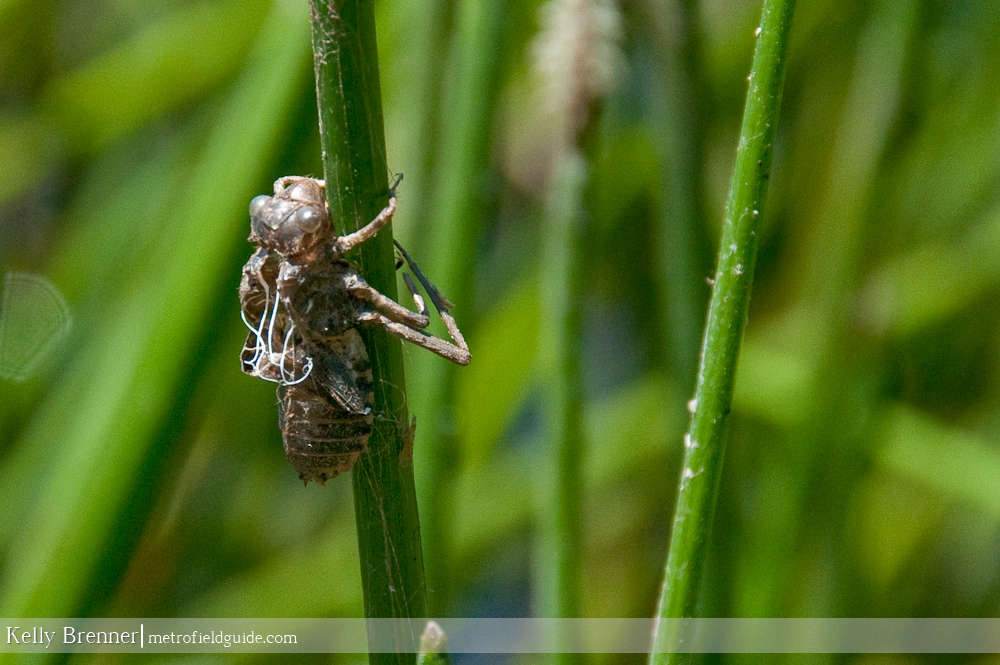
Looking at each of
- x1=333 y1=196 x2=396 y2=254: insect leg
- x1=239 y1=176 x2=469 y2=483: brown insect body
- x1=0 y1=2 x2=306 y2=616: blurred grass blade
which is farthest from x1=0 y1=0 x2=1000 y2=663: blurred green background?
x1=333 y1=196 x2=396 y2=254: insect leg

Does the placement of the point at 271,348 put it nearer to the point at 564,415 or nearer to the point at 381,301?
the point at 381,301

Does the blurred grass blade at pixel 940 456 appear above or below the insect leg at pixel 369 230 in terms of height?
below

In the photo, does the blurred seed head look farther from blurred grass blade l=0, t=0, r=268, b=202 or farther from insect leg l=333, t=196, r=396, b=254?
blurred grass blade l=0, t=0, r=268, b=202

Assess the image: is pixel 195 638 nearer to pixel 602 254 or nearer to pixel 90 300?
pixel 90 300

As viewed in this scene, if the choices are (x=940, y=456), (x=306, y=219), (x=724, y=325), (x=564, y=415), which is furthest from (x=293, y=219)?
(x=940, y=456)

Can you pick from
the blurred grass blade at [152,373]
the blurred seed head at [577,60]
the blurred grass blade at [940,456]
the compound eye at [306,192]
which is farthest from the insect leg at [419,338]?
the blurred grass blade at [940,456]

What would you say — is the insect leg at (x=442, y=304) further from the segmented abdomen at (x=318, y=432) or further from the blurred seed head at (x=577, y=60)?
the blurred seed head at (x=577, y=60)
